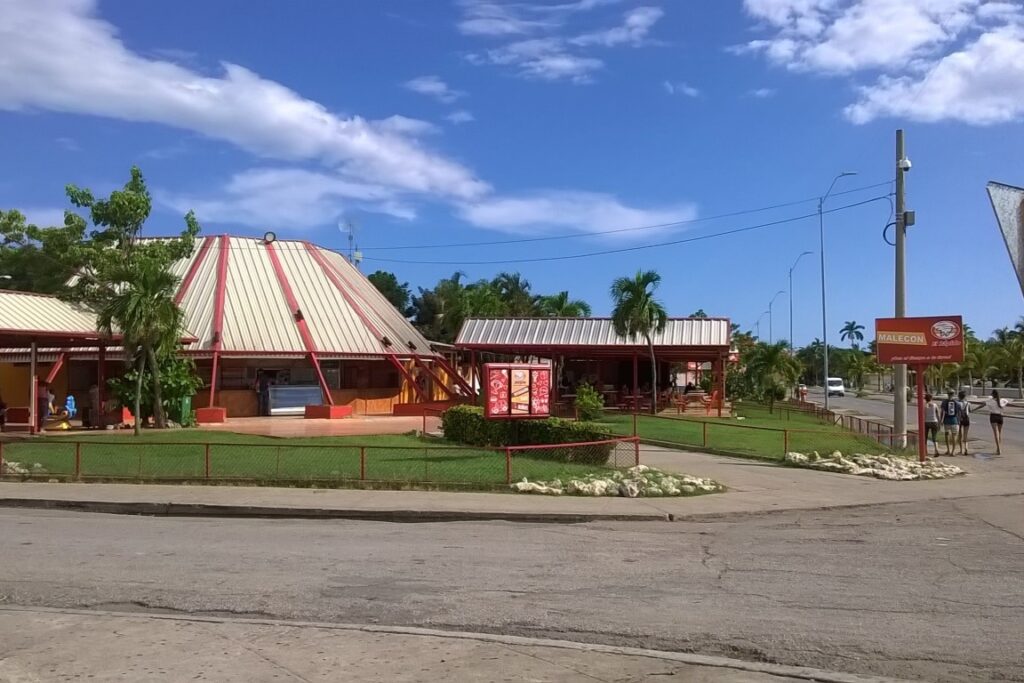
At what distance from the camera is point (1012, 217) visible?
194 inches

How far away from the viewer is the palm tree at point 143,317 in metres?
26.5

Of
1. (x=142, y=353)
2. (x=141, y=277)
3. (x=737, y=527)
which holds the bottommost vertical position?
(x=737, y=527)

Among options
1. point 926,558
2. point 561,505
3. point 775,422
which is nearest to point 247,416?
point 775,422

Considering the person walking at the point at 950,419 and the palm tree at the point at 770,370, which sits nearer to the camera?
the person walking at the point at 950,419

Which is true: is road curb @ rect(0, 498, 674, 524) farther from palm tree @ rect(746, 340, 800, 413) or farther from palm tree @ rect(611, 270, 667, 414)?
palm tree @ rect(746, 340, 800, 413)

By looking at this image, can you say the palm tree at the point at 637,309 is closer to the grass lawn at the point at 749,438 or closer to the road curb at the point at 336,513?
the grass lawn at the point at 749,438

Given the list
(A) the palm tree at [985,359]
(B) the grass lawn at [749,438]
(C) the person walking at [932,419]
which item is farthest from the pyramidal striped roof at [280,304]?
(A) the palm tree at [985,359]

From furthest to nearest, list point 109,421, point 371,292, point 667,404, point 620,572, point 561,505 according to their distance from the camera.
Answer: point 371,292 → point 667,404 → point 109,421 → point 561,505 → point 620,572

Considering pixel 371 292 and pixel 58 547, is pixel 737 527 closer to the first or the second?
pixel 58 547

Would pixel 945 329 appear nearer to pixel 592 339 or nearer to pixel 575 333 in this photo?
pixel 592 339

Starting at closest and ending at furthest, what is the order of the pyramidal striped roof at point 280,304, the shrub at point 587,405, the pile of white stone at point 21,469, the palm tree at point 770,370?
the pile of white stone at point 21,469, the shrub at point 587,405, the pyramidal striped roof at point 280,304, the palm tree at point 770,370

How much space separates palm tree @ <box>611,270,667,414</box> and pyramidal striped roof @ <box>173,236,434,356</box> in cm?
1022

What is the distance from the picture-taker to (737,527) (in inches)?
496

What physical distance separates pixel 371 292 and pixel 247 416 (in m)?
12.7
